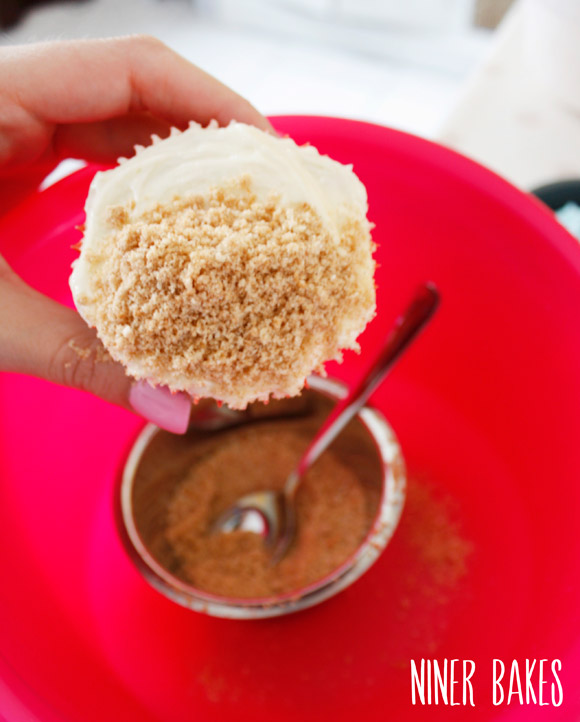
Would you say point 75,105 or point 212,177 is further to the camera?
point 75,105

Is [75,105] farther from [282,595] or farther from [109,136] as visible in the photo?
[282,595]

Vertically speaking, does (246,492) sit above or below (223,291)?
below

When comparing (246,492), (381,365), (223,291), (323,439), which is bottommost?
(246,492)

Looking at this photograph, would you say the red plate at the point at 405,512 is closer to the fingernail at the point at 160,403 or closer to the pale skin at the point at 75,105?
the pale skin at the point at 75,105

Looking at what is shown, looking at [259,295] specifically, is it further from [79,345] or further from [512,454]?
[512,454]

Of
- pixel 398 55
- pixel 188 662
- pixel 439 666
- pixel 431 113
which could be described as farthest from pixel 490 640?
pixel 398 55

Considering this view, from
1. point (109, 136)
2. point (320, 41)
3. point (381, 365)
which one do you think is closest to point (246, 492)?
point (381, 365)

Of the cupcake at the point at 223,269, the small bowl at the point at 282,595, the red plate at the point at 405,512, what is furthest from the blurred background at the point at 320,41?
the cupcake at the point at 223,269
